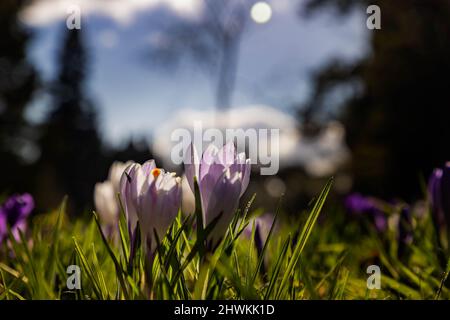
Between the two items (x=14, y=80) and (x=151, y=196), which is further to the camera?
(x=14, y=80)

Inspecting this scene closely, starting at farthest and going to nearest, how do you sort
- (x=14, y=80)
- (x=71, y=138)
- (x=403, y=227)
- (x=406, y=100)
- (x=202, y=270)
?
(x=71, y=138)
(x=14, y=80)
(x=406, y=100)
(x=403, y=227)
(x=202, y=270)

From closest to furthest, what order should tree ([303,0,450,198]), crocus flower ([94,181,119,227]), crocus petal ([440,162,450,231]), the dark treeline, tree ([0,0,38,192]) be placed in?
1. crocus petal ([440,162,450,231])
2. crocus flower ([94,181,119,227])
3. tree ([303,0,450,198])
4. the dark treeline
5. tree ([0,0,38,192])

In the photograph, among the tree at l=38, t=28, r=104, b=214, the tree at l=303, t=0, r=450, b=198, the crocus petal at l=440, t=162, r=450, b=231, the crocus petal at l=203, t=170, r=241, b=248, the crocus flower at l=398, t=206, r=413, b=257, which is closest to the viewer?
the crocus petal at l=203, t=170, r=241, b=248

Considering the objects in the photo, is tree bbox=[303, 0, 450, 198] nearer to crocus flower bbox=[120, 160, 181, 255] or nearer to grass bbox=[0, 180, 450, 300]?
grass bbox=[0, 180, 450, 300]

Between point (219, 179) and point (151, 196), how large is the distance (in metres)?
0.11

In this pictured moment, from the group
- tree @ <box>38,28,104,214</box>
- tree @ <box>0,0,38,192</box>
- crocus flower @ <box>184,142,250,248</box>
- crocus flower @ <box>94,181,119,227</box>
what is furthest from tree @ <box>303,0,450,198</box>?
tree @ <box>0,0,38,192</box>

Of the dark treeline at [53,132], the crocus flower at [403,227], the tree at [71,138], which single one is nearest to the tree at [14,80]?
the dark treeline at [53,132]

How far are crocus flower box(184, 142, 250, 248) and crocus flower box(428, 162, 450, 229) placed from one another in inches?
31.2

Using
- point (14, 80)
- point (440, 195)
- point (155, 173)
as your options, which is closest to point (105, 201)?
point (155, 173)

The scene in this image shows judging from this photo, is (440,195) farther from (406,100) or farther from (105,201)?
(406,100)

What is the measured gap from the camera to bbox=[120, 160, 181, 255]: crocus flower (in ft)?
2.98

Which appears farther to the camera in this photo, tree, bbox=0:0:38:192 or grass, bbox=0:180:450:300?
tree, bbox=0:0:38:192

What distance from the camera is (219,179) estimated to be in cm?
89
